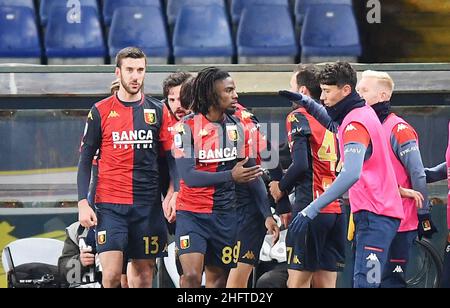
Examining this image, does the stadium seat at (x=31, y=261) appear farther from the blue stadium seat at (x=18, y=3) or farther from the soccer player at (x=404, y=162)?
the soccer player at (x=404, y=162)

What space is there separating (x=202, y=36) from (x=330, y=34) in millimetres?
963

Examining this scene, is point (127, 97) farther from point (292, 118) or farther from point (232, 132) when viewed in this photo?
point (292, 118)

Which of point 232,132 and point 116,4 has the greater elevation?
point 116,4

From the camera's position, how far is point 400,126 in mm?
8414

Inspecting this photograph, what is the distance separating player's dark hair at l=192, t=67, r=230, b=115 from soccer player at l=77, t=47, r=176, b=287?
267 millimetres

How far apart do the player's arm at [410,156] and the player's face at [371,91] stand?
23cm

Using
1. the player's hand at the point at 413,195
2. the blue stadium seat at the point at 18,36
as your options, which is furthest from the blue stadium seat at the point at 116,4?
the player's hand at the point at 413,195

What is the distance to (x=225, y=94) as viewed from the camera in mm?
8188

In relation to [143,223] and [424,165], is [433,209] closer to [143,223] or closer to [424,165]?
[424,165]

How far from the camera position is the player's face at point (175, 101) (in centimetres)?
857

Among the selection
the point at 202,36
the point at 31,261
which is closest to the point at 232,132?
the point at 202,36

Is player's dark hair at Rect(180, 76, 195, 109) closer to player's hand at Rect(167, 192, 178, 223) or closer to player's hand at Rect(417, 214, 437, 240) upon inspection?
player's hand at Rect(167, 192, 178, 223)

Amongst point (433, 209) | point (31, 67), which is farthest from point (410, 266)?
point (31, 67)
